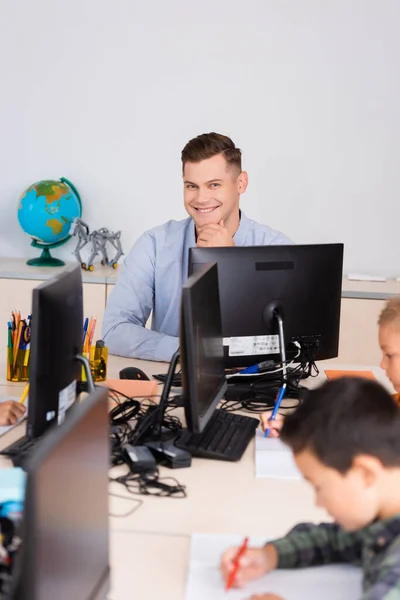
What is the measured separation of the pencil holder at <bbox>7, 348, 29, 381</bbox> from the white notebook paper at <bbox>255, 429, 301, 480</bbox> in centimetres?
72

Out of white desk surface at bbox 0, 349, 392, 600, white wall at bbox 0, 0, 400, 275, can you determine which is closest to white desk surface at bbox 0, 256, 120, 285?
white wall at bbox 0, 0, 400, 275

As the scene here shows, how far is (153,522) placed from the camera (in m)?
1.37

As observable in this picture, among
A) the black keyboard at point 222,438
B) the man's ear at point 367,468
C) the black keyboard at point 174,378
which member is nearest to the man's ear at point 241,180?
the black keyboard at point 174,378

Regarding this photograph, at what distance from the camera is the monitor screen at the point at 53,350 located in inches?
56.1

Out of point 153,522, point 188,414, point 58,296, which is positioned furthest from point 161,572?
point 58,296

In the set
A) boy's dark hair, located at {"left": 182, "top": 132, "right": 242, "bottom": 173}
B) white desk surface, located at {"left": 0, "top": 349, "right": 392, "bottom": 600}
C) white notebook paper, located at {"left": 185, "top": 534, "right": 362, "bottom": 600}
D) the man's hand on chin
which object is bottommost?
white notebook paper, located at {"left": 185, "top": 534, "right": 362, "bottom": 600}

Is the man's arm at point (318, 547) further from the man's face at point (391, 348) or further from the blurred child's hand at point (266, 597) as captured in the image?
the man's face at point (391, 348)

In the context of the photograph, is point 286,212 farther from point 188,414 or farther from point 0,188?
point 188,414

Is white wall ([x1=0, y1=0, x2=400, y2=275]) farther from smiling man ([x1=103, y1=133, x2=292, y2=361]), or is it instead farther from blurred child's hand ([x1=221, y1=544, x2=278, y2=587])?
blurred child's hand ([x1=221, y1=544, x2=278, y2=587])

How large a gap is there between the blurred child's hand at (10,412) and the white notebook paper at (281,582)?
713 millimetres

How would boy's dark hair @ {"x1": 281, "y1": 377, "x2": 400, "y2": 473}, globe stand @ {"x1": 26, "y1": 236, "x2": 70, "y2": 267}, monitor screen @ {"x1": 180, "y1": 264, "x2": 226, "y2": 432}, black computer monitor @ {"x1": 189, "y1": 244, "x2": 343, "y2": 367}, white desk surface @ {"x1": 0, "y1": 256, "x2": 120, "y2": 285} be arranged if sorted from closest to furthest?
boy's dark hair @ {"x1": 281, "y1": 377, "x2": 400, "y2": 473} < monitor screen @ {"x1": 180, "y1": 264, "x2": 226, "y2": 432} < black computer monitor @ {"x1": 189, "y1": 244, "x2": 343, "y2": 367} < white desk surface @ {"x1": 0, "y1": 256, "x2": 120, "y2": 285} < globe stand @ {"x1": 26, "y1": 236, "x2": 70, "y2": 267}

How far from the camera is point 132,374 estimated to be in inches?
87.0

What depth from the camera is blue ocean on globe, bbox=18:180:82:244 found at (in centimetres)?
372

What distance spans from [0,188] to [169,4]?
1225 mm
